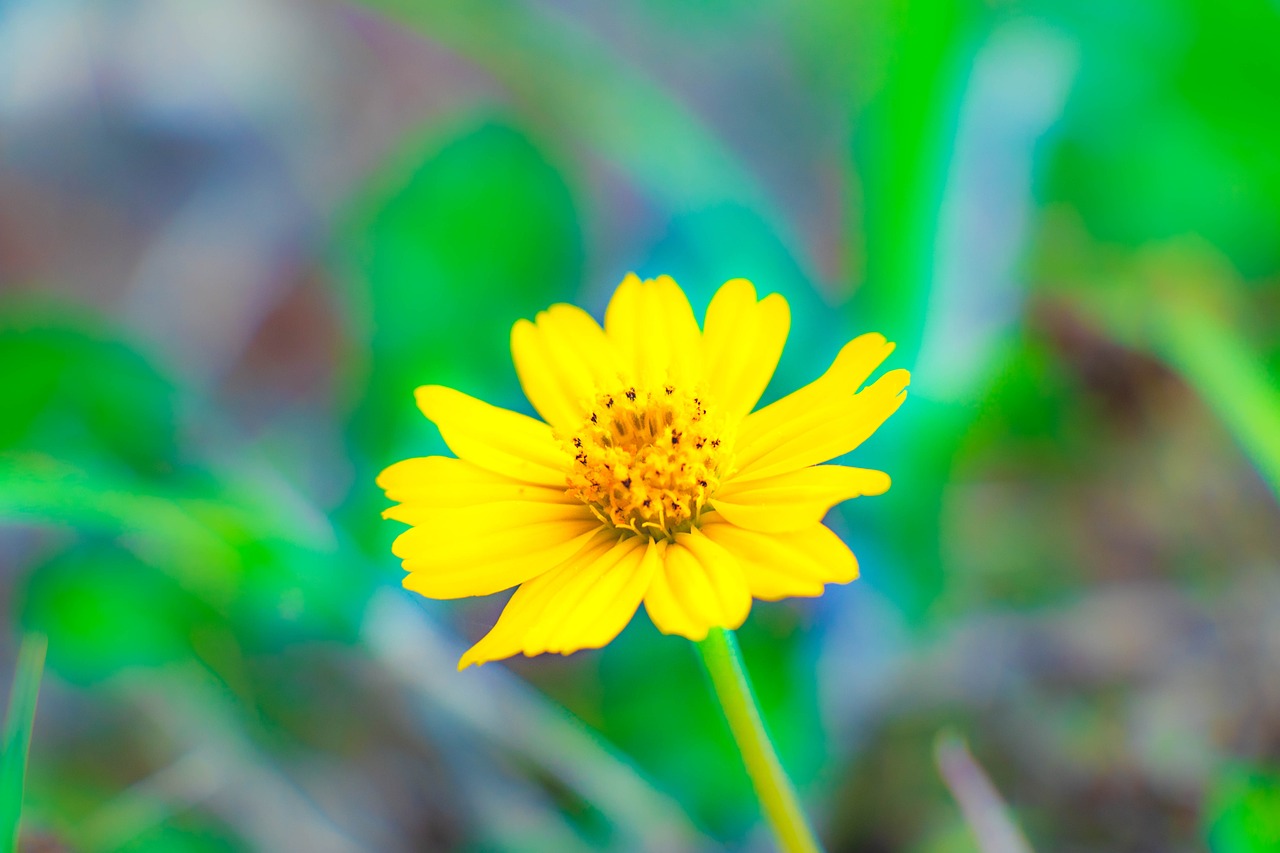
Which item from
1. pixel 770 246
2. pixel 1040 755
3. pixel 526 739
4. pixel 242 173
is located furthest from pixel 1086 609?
pixel 242 173

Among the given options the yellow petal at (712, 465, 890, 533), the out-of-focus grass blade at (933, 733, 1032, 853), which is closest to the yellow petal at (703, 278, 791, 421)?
the yellow petal at (712, 465, 890, 533)

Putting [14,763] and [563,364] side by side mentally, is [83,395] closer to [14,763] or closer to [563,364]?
[14,763]

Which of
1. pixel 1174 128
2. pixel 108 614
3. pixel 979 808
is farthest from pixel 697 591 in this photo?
pixel 1174 128

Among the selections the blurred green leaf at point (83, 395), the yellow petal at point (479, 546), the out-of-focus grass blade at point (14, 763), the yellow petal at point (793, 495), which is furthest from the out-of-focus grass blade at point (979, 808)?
the blurred green leaf at point (83, 395)

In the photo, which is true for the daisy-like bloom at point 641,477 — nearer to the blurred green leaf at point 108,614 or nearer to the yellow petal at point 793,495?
the yellow petal at point 793,495

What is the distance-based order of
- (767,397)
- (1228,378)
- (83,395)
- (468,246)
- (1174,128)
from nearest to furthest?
1. (1228,378)
2. (767,397)
3. (83,395)
4. (468,246)
5. (1174,128)
